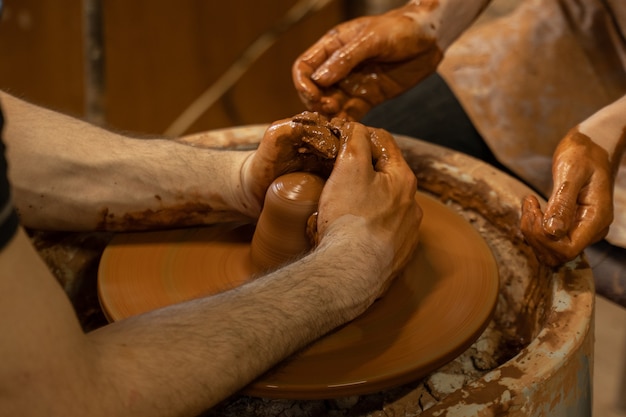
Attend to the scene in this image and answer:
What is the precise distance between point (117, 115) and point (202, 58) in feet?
1.50

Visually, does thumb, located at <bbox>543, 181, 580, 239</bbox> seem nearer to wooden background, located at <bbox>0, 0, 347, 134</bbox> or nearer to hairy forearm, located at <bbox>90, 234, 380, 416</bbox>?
hairy forearm, located at <bbox>90, 234, 380, 416</bbox>

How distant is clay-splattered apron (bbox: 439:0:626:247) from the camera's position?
183cm

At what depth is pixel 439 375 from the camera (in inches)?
55.3

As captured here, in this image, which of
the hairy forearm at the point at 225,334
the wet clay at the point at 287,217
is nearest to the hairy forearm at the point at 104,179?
the wet clay at the point at 287,217

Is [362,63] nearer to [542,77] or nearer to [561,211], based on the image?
[542,77]

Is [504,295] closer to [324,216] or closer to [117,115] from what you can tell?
[324,216]

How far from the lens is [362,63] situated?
172 cm

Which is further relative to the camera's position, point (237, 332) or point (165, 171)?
point (165, 171)

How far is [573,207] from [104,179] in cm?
89

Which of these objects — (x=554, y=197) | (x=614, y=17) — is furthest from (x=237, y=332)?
(x=614, y=17)

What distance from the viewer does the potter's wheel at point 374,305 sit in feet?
3.80

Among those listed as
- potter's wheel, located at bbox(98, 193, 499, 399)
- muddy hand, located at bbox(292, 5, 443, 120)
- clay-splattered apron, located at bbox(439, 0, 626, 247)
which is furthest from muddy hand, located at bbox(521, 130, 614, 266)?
muddy hand, located at bbox(292, 5, 443, 120)

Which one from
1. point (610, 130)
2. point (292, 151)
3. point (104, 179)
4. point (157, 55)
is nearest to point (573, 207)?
point (610, 130)

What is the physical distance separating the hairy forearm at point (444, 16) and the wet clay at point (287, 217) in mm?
616
